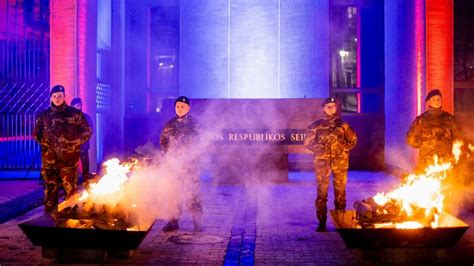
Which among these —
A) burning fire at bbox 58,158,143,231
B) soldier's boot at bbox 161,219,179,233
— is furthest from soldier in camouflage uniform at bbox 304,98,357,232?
burning fire at bbox 58,158,143,231

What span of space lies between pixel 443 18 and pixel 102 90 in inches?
407

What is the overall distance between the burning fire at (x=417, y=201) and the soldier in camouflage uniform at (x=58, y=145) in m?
4.77

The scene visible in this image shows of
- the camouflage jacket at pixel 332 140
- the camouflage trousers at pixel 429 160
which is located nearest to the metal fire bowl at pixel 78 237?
the camouflage jacket at pixel 332 140

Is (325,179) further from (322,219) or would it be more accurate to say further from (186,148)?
(186,148)

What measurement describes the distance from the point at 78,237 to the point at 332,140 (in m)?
4.08

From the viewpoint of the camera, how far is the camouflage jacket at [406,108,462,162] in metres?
8.49

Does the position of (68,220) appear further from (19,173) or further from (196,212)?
(19,173)

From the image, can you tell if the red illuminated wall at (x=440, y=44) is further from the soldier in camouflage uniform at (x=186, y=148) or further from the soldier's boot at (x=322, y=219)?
the soldier in camouflage uniform at (x=186, y=148)

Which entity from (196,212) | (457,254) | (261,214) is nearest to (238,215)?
(261,214)

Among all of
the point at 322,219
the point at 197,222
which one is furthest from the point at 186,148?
the point at 322,219

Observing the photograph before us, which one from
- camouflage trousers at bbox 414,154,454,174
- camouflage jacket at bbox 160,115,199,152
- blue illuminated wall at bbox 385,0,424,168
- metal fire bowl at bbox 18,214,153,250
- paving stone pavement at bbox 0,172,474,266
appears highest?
blue illuminated wall at bbox 385,0,424,168

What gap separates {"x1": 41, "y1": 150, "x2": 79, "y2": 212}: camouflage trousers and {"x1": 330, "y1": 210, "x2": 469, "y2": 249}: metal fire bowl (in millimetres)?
4526

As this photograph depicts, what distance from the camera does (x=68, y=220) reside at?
6.62 meters

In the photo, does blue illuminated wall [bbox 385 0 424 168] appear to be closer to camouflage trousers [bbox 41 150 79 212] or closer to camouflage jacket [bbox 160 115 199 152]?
camouflage jacket [bbox 160 115 199 152]
